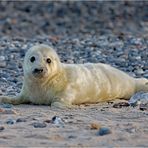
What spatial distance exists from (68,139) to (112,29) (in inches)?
470

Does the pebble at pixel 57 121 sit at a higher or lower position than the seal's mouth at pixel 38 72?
lower

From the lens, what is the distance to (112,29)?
665 inches

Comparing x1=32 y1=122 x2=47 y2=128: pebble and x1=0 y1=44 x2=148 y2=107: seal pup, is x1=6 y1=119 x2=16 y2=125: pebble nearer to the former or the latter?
x1=32 y1=122 x2=47 y2=128: pebble

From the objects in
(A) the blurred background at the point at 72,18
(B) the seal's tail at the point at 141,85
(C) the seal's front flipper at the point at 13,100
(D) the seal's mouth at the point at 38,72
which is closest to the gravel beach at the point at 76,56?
(A) the blurred background at the point at 72,18

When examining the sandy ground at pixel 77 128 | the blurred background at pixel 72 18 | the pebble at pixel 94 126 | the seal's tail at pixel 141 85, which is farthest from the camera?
the blurred background at pixel 72 18

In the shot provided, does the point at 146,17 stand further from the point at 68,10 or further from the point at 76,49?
the point at 76,49

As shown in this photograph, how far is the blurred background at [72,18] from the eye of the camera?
54.9ft

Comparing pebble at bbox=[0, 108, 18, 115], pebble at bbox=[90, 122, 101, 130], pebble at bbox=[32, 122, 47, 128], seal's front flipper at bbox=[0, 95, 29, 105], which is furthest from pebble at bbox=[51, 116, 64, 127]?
seal's front flipper at bbox=[0, 95, 29, 105]

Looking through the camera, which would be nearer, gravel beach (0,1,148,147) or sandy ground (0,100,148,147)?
sandy ground (0,100,148,147)

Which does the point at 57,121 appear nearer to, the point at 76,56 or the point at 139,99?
the point at 139,99

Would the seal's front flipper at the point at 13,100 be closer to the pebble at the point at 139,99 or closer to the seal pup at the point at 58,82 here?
the seal pup at the point at 58,82

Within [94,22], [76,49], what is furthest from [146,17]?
[76,49]

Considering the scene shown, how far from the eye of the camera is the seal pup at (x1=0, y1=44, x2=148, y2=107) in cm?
676

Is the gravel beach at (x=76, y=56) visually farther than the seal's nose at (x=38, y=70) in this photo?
No
